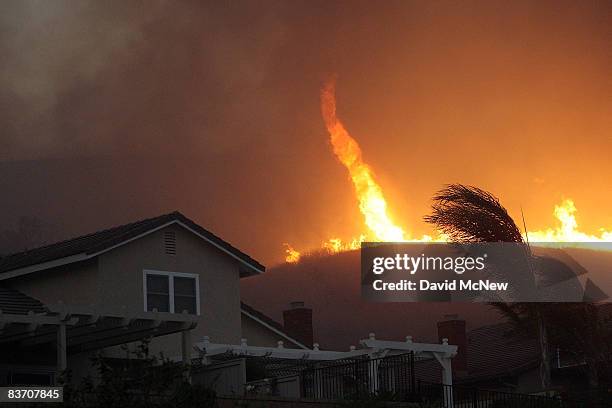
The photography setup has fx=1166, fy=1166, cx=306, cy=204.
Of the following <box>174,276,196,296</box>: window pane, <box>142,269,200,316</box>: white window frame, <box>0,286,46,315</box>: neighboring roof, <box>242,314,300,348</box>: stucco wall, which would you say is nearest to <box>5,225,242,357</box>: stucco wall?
<box>142,269,200,316</box>: white window frame

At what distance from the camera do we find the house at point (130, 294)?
26.8 m

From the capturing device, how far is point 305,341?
132 ft

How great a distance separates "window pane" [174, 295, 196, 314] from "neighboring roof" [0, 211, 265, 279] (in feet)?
6.43

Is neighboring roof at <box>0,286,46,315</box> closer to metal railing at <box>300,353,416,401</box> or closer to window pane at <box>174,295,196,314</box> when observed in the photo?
window pane at <box>174,295,196,314</box>

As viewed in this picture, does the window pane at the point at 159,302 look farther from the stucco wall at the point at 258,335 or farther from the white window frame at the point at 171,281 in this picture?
the stucco wall at the point at 258,335

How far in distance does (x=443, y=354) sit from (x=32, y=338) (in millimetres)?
12682

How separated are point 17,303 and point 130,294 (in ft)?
11.1

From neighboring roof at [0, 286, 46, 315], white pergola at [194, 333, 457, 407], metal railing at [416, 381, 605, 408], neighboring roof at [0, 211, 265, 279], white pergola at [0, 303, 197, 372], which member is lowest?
metal railing at [416, 381, 605, 408]

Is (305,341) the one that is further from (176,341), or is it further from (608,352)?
(608,352)

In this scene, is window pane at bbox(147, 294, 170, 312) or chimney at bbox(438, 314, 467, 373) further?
chimney at bbox(438, 314, 467, 373)

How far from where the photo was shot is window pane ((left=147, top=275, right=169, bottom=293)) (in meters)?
33.4

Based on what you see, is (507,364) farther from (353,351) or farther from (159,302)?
(159,302)

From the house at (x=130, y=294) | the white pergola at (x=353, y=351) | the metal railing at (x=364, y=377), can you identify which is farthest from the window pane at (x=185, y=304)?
the metal railing at (x=364, y=377)

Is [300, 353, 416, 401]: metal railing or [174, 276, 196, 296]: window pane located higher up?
[174, 276, 196, 296]: window pane
